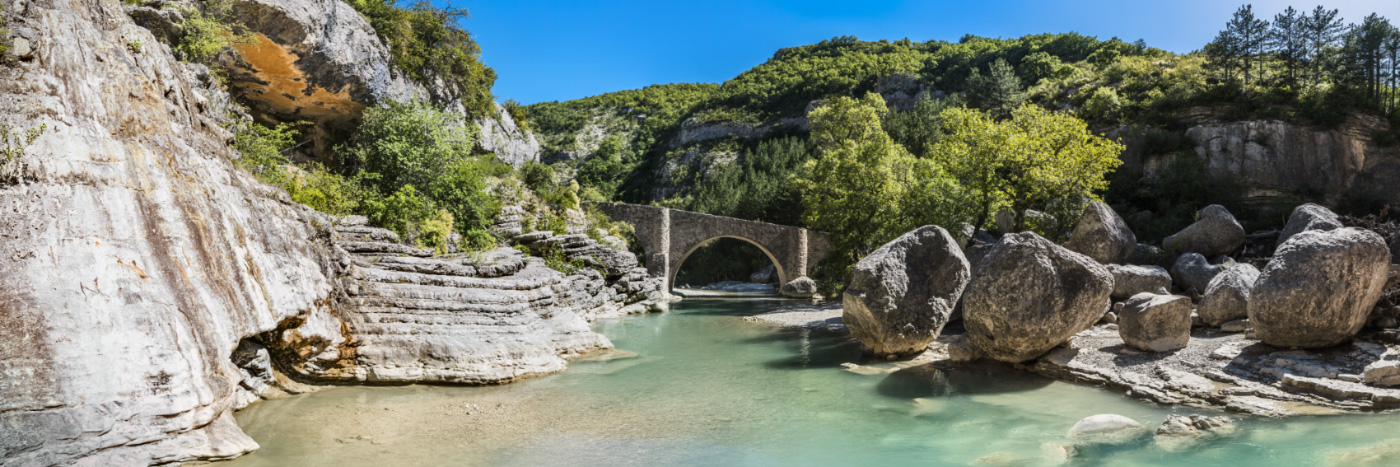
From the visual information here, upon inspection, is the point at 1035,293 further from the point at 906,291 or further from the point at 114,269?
the point at 114,269

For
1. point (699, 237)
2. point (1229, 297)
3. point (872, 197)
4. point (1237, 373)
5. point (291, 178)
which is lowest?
point (1237, 373)

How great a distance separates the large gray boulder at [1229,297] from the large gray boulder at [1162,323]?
1.99 m

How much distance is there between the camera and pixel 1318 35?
31922 mm

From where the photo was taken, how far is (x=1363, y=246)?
31.9 feet

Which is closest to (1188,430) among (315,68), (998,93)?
(315,68)

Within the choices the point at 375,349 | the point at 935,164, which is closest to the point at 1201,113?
the point at 935,164

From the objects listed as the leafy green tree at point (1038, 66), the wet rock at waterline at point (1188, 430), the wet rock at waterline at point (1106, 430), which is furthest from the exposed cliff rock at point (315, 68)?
the leafy green tree at point (1038, 66)

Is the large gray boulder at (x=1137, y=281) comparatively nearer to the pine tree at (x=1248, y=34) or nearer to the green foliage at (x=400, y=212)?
the green foliage at (x=400, y=212)

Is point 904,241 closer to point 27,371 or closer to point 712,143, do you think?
point 27,371

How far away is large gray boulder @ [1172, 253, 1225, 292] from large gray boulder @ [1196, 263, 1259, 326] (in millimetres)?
3602

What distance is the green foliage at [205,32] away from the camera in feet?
44.7

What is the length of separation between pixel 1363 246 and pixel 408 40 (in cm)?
2442

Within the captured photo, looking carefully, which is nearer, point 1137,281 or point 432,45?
point 1137,281

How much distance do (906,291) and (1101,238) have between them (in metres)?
7.96
